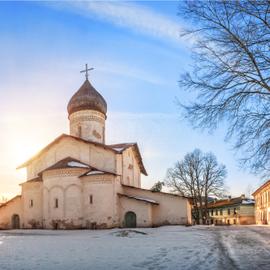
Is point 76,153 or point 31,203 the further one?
point 76,153

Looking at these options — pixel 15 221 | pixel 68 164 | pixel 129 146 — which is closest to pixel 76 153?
pixel 68 164

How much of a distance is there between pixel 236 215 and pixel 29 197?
147ft

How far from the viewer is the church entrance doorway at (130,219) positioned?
27.5 m

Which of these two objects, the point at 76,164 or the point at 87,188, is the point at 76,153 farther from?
the point at 87,188

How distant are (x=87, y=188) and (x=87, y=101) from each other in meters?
9.15

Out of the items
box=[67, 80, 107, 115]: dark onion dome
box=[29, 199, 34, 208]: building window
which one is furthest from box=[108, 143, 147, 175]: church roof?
box=[29, 199, 34, 208]: building window

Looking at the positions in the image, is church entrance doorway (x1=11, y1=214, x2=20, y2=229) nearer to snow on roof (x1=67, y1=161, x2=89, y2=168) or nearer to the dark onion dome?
snow on roof (x1=67, y1=161, x2=89, y2=168)

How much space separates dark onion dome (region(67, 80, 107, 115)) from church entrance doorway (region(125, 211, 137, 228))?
10469mm

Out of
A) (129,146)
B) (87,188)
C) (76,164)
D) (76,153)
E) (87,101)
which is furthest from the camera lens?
(87,101)

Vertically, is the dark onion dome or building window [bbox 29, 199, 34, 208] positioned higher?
the dark onion dome

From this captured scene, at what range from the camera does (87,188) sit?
27219 mm

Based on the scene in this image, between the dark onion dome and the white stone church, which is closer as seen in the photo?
Answer: the white stone church

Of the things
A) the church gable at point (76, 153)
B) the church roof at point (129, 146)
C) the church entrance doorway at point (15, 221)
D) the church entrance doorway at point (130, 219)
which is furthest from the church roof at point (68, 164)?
the church entrance doorway at point (15, 221)

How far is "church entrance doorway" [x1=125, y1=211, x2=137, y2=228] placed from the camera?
90.3 ft
